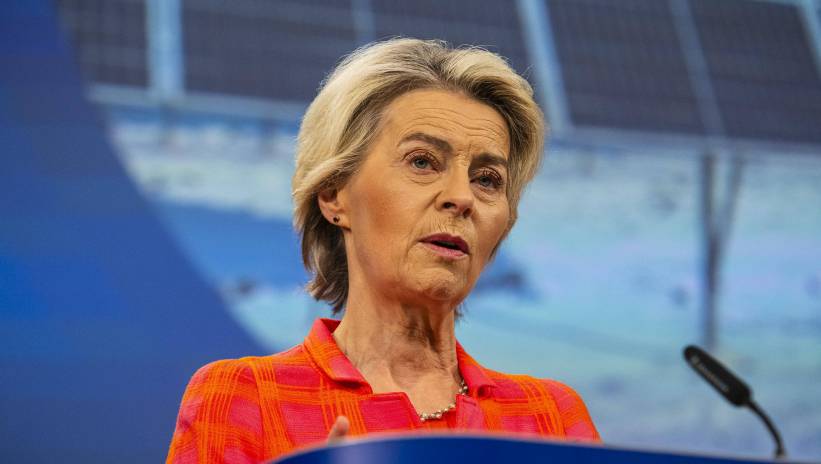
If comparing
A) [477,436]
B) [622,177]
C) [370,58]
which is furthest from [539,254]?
[477,436]

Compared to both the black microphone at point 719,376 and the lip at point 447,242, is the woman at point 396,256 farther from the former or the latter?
the black microphone at point 719,376

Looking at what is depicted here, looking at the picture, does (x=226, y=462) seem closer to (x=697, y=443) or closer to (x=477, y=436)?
(x=477, y=436)

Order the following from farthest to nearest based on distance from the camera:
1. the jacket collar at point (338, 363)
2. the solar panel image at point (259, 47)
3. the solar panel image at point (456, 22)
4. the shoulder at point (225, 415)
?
the solar panel image at point (456, 22), the solar panel image at point (259, 47), the jacket collar at point (338, 363), the shoulder at point (225, 415)

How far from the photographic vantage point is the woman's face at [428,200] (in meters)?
1.49

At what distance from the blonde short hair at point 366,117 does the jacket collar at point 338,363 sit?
0.14m

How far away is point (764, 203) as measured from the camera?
3.96 meters

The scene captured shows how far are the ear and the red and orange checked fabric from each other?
0.54 feet

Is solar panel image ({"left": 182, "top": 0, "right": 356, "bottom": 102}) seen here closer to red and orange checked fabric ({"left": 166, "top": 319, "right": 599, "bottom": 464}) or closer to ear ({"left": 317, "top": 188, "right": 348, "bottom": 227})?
ear ({"left": 317, "top": 188, "right": 348, "bottom": 227})

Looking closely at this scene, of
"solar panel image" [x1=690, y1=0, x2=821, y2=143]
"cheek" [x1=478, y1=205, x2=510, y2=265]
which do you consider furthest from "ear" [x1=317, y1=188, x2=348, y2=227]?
"solar panel image" [x1=690, y1=0, x2=821, y2=143]

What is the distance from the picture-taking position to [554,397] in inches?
64.7

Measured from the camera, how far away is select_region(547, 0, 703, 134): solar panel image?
3.95 meters

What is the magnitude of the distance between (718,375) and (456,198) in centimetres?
117

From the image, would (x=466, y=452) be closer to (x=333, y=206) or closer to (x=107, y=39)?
(x=333, y=206)

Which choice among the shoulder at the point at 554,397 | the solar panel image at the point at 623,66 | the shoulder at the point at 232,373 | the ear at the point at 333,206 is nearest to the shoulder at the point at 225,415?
the shoulder at the point at 232,373
